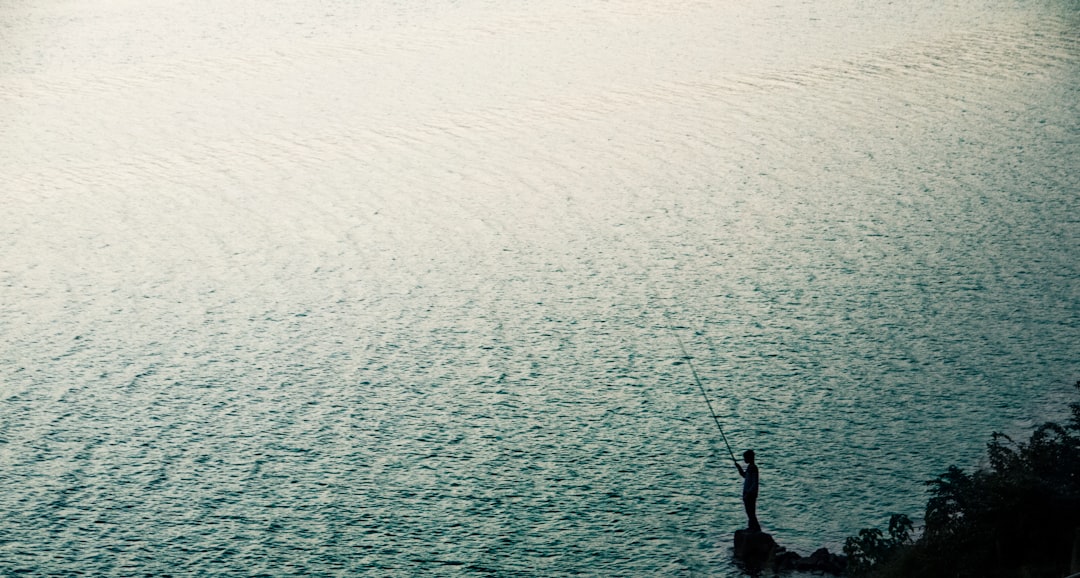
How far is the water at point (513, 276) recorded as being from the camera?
14539mm

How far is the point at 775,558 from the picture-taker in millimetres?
12422

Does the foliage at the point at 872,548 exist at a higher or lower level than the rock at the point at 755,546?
higher

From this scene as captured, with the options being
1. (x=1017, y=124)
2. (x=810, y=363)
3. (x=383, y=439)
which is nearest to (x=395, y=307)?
(x=383, y=439)

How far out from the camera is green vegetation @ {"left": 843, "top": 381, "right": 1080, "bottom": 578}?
34.5ft

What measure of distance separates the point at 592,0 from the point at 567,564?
3346 cm

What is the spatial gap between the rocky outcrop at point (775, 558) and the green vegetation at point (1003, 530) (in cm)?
67

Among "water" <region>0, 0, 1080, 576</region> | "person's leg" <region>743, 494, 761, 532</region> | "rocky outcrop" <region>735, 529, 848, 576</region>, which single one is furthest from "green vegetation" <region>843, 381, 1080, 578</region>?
"water" <region>0, 0, 1080, 576</region>

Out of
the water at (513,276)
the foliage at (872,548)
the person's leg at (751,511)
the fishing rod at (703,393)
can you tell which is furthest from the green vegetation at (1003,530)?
the fishing rod at (703,393)

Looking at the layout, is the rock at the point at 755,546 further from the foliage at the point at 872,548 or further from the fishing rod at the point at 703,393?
the fishing rod at the point at 703,393

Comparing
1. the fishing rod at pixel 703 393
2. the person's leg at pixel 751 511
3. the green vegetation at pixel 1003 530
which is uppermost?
the green vegetation at pixel 1003 530

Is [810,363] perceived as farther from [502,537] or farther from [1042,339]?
[502,537]

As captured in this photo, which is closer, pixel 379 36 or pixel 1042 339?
pixel 1042 339

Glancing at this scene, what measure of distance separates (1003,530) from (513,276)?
13.3 m

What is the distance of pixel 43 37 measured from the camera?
1577 inches
